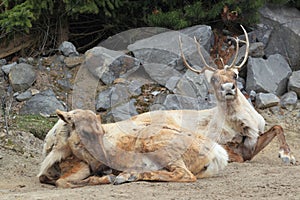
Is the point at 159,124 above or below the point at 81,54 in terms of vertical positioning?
above

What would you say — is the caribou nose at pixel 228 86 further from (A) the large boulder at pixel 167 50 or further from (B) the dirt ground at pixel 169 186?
(A) the large boulder at pixel 167 50

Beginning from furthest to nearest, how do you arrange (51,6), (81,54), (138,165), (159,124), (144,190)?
(81,54) → (51,6) → (159,124) → (138,165) → (144,190)

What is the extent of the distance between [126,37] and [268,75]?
2.78 m

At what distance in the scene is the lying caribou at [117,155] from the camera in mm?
6777

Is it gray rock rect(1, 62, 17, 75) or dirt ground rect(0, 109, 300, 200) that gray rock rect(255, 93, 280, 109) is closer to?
dirt ground rect(0, 109, 300, 200)

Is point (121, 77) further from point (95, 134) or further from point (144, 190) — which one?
point (144, 190)

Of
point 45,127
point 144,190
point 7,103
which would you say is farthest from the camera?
point 7,103

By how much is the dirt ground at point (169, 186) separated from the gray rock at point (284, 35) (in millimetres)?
4581

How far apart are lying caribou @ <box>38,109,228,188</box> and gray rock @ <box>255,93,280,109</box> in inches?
189

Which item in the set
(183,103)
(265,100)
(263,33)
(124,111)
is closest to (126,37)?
(183,103)

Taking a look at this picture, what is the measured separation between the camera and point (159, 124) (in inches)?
295

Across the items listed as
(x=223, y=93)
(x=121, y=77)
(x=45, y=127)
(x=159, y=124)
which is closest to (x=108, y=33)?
(x=121, y=77)

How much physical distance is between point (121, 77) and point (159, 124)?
14.6 feet

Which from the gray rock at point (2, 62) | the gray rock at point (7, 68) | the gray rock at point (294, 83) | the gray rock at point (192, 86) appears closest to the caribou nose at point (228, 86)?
the gray rock at point (192, 86)
